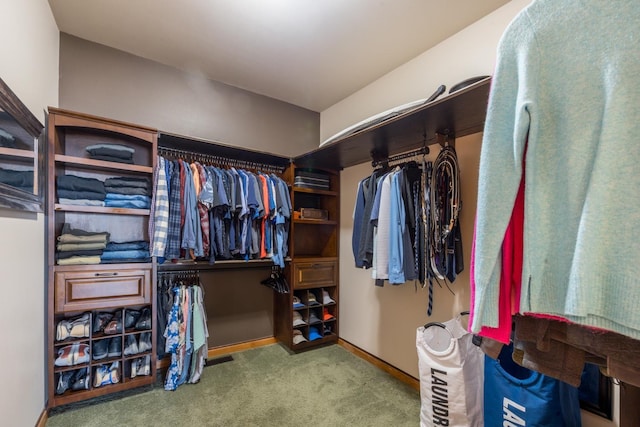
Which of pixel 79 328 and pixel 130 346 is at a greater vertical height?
pixel 79 328

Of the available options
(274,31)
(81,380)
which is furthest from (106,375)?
(274,31)

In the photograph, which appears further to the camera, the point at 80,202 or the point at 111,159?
the point at 111,159

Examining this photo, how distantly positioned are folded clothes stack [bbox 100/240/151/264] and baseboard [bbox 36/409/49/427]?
92 centimetres

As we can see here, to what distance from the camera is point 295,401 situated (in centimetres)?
193

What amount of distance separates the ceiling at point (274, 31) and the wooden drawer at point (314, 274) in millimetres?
1833

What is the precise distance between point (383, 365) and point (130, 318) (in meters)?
2.08

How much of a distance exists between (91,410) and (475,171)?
300 centimetres

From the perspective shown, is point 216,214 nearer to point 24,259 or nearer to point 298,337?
point 24,259

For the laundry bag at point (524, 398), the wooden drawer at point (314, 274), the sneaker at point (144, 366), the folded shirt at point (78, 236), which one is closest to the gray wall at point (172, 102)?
the folded shirt at point (78, 236)

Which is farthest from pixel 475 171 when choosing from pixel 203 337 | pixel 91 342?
pixel 91 342

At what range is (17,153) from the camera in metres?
1.29

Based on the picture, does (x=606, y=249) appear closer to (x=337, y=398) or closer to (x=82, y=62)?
(x=337, y=398)

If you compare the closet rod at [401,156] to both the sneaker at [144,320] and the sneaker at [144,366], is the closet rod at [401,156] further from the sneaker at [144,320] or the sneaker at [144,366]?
the sneaker at [144,366]

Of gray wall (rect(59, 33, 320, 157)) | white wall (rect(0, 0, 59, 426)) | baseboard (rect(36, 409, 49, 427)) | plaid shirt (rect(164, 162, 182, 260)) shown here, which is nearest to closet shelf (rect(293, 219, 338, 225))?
gray wall (rect(59, 33, 320, 157))
